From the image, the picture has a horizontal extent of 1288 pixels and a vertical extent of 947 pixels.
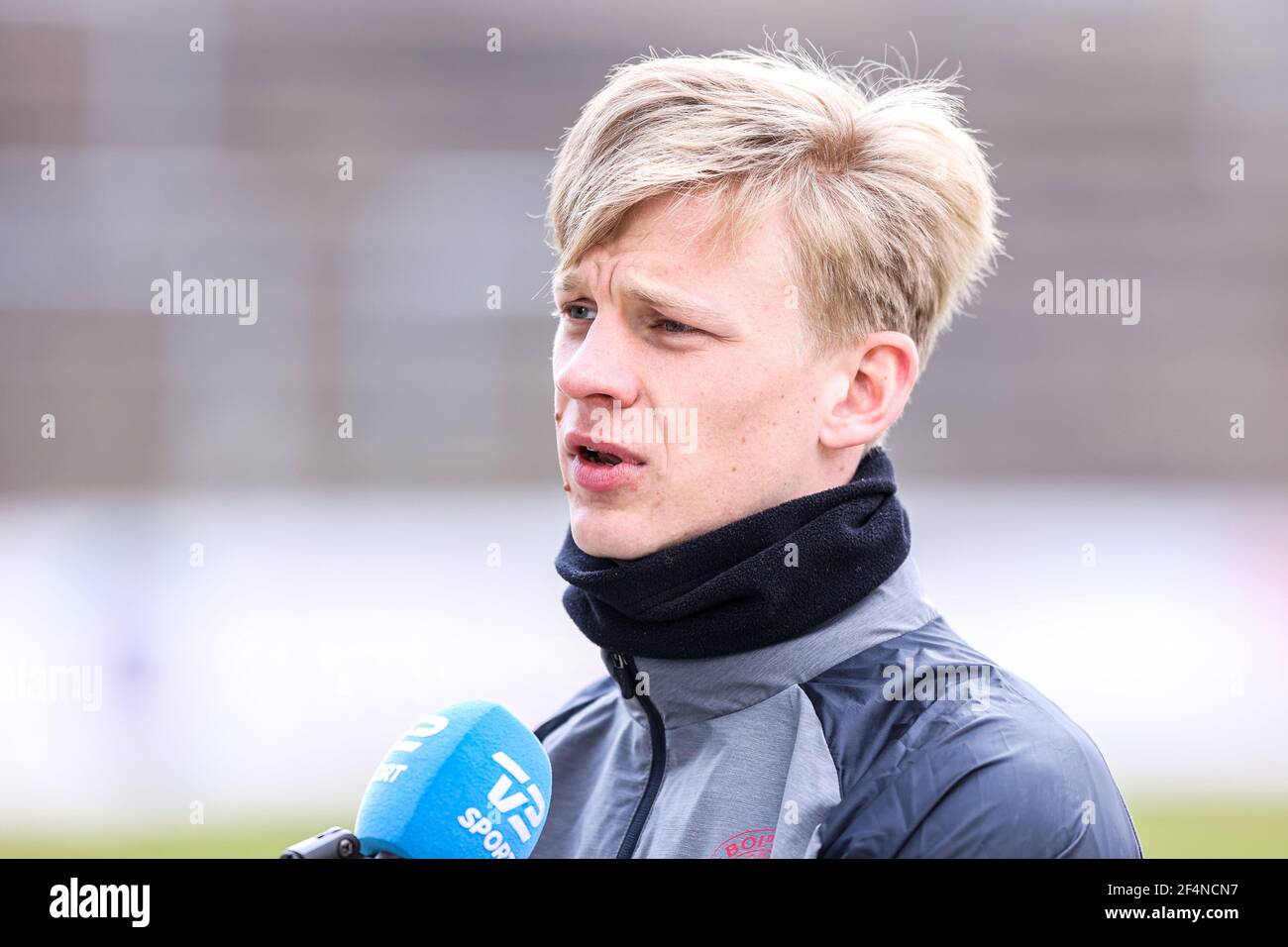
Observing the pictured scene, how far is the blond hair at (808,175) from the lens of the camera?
1259 millimetres

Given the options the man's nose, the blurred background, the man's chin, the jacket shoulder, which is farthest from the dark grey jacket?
the blurred background

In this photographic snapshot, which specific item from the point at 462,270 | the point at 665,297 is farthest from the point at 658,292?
the point at 462,270

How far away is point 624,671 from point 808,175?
1.79ft

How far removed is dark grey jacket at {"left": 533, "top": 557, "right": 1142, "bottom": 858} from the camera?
1062 mm

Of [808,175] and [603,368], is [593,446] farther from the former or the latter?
[808,175]

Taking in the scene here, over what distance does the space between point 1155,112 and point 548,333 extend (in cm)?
391

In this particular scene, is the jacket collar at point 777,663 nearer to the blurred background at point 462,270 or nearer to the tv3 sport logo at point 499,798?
the tv3 sport logo at point 499,798

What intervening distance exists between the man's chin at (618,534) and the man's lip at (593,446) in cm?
6

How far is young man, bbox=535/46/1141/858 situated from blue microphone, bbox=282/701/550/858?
134 mm

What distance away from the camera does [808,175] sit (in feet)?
4.20

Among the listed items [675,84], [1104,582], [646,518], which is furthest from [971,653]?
[1104,582]

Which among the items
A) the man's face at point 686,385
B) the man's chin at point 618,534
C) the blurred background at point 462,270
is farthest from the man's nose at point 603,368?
the blurred background at point 462,270

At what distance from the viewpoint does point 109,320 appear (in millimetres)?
7273

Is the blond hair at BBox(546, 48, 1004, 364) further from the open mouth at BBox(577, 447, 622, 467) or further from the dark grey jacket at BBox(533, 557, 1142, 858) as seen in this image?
the dark grey jacket at BBox(533, 557, 1142, 858)
